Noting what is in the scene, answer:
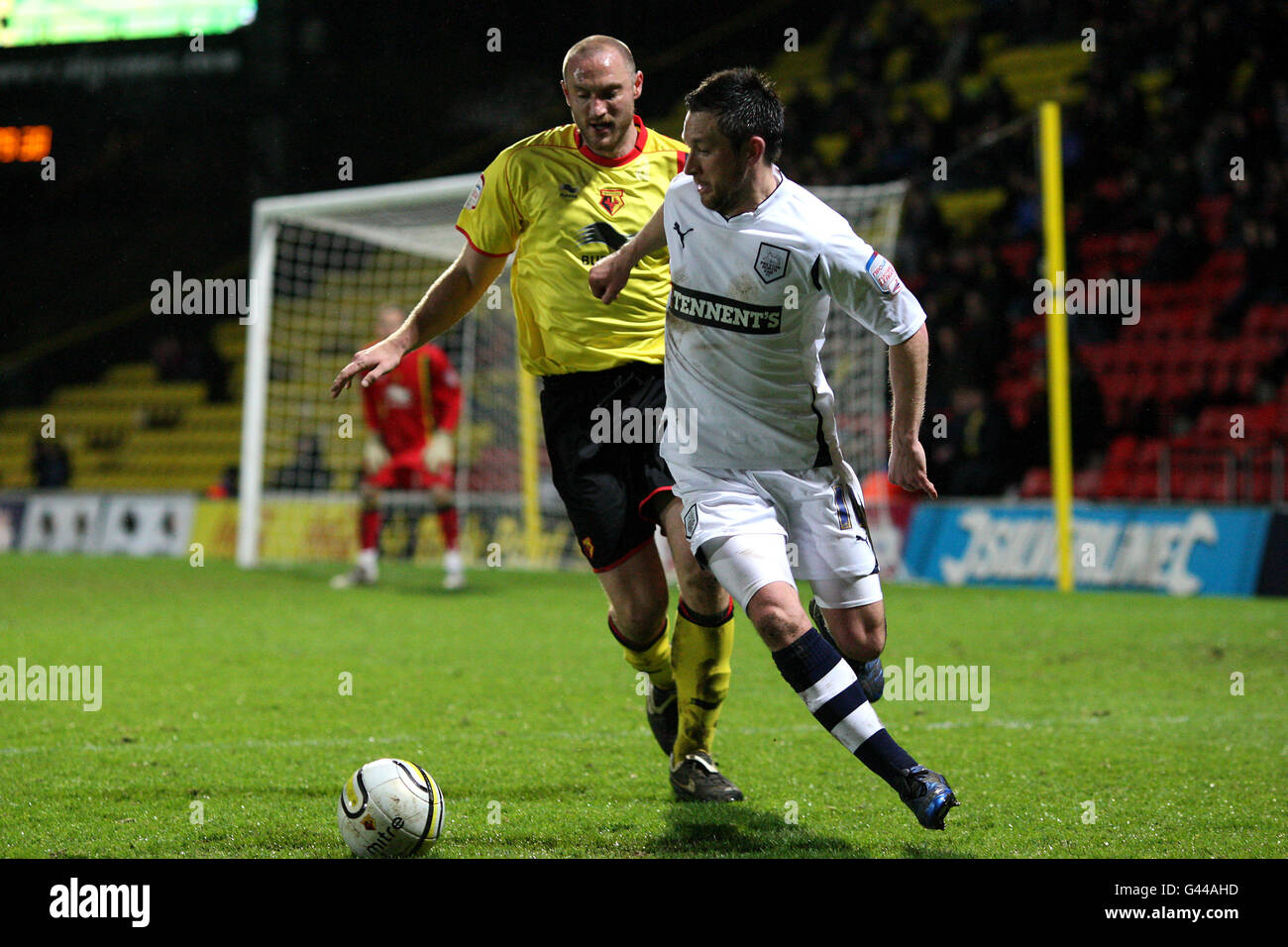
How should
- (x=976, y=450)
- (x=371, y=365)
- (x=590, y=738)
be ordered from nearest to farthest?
(x=371, y=365) → (x=590, y=738) → (x=976, y=450)

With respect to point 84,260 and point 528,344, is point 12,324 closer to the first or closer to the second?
point 84,260

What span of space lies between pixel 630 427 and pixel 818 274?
3.57ft

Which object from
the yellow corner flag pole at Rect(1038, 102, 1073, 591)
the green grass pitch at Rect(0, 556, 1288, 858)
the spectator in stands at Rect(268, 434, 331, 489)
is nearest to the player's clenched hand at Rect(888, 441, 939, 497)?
the green grass pitch at Rect(0, 556, 1288, 858)

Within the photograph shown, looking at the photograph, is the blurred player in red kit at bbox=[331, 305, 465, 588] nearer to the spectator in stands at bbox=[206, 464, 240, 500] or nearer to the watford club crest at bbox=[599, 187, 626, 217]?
the spectator in stands at bbox=[206, 464, 240, 500]

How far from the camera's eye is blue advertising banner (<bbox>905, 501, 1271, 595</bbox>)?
11195 mm

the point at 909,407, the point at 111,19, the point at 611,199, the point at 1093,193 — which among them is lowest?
the point at 909,407

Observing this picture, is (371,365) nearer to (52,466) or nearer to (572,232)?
(572,232)

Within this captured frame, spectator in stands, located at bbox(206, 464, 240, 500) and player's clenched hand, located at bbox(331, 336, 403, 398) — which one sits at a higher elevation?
player's clenched hand, located at bbox(331, 336, 403, 398)

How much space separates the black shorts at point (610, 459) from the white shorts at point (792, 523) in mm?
501

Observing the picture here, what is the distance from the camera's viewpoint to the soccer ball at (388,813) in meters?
3.75

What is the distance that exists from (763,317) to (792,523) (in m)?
0.60

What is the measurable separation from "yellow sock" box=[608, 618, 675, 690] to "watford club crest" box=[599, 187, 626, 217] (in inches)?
53.9

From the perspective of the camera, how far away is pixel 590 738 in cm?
568

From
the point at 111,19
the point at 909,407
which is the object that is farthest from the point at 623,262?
the point at 111,19
